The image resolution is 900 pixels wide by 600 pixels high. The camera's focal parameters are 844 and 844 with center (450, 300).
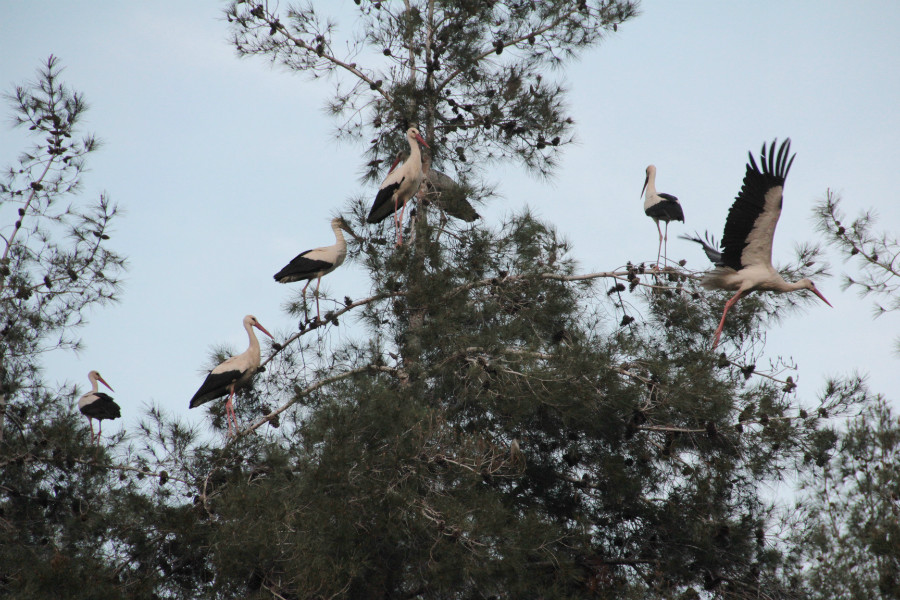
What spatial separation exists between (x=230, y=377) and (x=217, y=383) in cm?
10

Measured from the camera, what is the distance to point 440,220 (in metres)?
5.91

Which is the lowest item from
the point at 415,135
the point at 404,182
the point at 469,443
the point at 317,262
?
the point at 469,443

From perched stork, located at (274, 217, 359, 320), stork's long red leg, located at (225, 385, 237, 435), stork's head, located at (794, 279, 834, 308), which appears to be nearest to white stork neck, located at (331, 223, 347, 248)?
perched stork, located at (274, 217, 359, 320)

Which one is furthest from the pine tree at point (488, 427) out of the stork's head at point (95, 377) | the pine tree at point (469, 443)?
the stork's head at point (95, 377)

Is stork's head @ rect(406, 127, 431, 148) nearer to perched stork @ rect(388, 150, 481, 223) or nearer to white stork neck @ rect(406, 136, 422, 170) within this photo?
white stork neck @ rect(406, 136, 422, 170)

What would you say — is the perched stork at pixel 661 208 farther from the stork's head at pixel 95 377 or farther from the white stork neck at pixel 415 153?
the stork's head at pixel 95 377

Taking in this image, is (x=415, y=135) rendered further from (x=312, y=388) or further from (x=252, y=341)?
(x=312, y=388)

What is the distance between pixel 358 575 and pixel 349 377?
161 centimetres

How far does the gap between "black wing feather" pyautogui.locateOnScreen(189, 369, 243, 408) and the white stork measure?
10.2 feet

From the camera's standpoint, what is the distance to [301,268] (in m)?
6.21

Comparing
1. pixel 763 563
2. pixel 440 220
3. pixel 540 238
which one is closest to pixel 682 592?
pixel 763 563

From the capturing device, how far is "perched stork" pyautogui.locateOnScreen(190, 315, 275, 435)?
559cm

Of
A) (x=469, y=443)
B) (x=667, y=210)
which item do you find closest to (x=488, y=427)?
(x=469, y=443)

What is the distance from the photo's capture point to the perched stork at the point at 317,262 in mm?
6223
